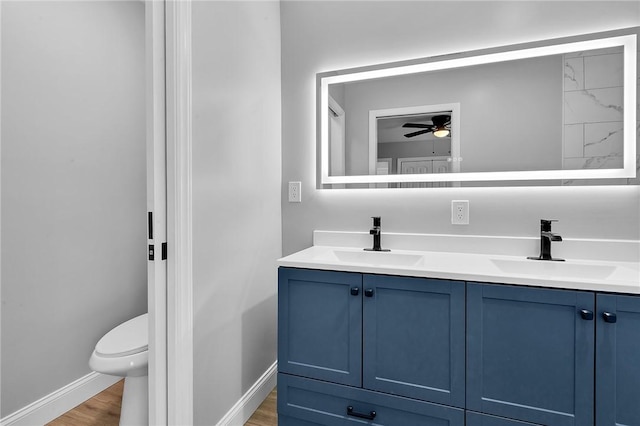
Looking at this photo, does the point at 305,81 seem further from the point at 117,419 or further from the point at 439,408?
the point at 117,419

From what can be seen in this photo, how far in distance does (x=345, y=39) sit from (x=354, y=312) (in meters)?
1.55

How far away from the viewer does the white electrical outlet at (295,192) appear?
2027 millimetres

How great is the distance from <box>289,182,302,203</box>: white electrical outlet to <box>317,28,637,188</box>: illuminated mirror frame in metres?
0.14

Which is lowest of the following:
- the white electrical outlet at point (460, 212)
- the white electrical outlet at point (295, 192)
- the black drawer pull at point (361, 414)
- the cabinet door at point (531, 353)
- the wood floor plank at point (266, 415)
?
the wood floor plank at point (266, 415)

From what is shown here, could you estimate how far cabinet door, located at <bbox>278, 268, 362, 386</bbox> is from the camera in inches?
54.2

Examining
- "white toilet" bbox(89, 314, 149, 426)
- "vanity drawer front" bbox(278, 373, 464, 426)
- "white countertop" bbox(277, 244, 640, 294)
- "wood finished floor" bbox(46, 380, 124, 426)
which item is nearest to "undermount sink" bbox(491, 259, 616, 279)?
"white countertop" bbox(277, 244, 640, 294)

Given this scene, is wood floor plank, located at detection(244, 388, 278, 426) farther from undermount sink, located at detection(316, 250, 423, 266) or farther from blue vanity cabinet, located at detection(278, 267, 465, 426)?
undermount sink, located at detection(316, 250, 423, 266)

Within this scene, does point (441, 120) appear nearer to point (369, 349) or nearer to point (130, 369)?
point (369, 349)

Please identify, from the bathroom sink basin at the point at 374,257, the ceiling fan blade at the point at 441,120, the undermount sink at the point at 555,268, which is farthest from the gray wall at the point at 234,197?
the undermount sink at the point at 555,268

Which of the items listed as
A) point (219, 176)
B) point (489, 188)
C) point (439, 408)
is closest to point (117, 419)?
point (219, 176)

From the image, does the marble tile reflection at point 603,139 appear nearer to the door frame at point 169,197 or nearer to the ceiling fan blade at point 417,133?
the ceiling fan blade at point 417,133

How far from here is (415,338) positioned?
4.24ft

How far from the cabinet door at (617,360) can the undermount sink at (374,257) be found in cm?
73

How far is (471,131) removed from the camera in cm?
173
